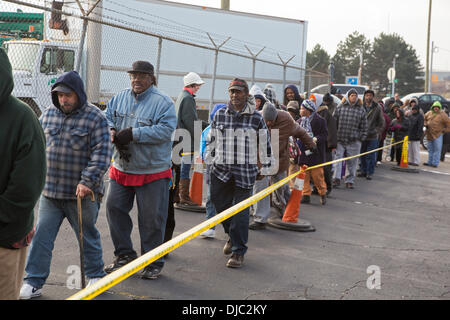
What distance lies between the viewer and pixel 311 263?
561 cm

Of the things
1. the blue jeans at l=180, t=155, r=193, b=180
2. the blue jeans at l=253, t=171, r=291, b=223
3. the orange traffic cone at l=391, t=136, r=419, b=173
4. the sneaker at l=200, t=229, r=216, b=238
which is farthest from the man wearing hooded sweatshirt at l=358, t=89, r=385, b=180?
the sneaker at l=200, t=229, r=216, b=238

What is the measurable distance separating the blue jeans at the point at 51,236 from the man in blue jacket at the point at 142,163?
53 cm

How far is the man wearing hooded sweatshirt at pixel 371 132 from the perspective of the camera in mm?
12547

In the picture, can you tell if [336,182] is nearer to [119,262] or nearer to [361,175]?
[361,175]

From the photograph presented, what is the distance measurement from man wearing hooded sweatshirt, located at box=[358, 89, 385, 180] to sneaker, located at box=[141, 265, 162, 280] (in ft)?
28.6

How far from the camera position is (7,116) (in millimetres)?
2523

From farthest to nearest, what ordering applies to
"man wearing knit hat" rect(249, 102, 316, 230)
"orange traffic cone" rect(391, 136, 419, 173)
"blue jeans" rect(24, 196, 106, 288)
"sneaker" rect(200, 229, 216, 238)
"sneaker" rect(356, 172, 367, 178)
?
"orange traffic cone" rect(391, 136, 419, 173)
"sneaker" rect(356, 172, 367, 178)
"man wearing knit hat" rect(249, 102, 316, 230)
"sneaker" rect(200, 229, 216, 238)
"blue jeans" rect(24, 196, 106, 288)

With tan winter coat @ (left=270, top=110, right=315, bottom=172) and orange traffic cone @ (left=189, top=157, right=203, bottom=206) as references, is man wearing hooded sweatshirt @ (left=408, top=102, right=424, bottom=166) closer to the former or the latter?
tan winter coat @ (left=270, top=110, right=315, bottom=172)

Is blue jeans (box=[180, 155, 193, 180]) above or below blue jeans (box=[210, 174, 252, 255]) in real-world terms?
above

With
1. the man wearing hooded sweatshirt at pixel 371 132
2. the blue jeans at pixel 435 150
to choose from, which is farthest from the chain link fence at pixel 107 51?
the blue jeans at pixel 435 150

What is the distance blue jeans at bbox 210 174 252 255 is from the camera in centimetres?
532

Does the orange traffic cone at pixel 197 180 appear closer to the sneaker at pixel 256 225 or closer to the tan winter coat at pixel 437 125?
the sneaker at pixel 256 225

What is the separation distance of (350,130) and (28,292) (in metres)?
8.46
